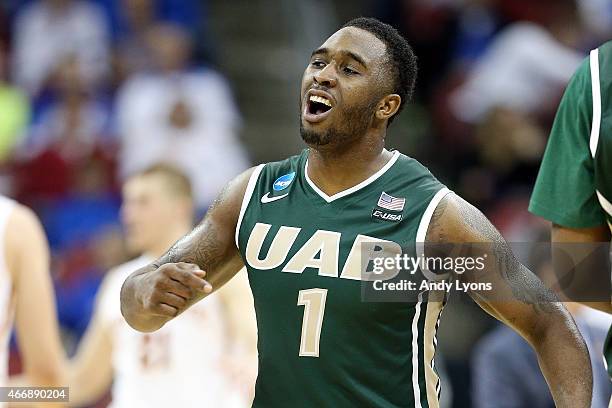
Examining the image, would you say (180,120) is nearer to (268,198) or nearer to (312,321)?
(268,198)

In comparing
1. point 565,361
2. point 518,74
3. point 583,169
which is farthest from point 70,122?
point 565,361

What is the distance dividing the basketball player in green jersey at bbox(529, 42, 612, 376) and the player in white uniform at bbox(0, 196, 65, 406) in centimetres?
243

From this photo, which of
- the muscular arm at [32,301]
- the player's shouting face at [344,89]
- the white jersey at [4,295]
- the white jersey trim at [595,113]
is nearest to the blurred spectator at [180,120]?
the muscular arm at [32,301]

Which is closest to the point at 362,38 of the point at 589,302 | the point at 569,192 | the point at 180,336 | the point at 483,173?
the point at 569,192

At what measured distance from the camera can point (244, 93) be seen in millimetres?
11953

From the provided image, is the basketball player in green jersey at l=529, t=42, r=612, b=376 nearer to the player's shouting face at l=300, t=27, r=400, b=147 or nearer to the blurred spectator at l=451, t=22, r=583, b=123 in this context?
the player's shouting face at l=300, t=27, r=400, b=147

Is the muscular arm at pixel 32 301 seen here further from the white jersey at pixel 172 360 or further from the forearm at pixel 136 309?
the forearm at pixel 136 309

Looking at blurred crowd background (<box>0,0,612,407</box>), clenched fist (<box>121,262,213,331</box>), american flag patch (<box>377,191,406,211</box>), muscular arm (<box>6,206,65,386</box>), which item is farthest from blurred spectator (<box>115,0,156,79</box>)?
american flag patch (<box>377,191,406,211</box>)

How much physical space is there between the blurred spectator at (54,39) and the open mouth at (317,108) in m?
6.80

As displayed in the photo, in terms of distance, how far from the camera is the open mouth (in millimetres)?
4355

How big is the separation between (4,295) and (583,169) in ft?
9.02

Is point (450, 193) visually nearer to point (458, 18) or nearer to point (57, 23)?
point (458, 18)

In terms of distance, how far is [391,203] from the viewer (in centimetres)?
433

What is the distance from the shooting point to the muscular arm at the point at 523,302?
163 inches
